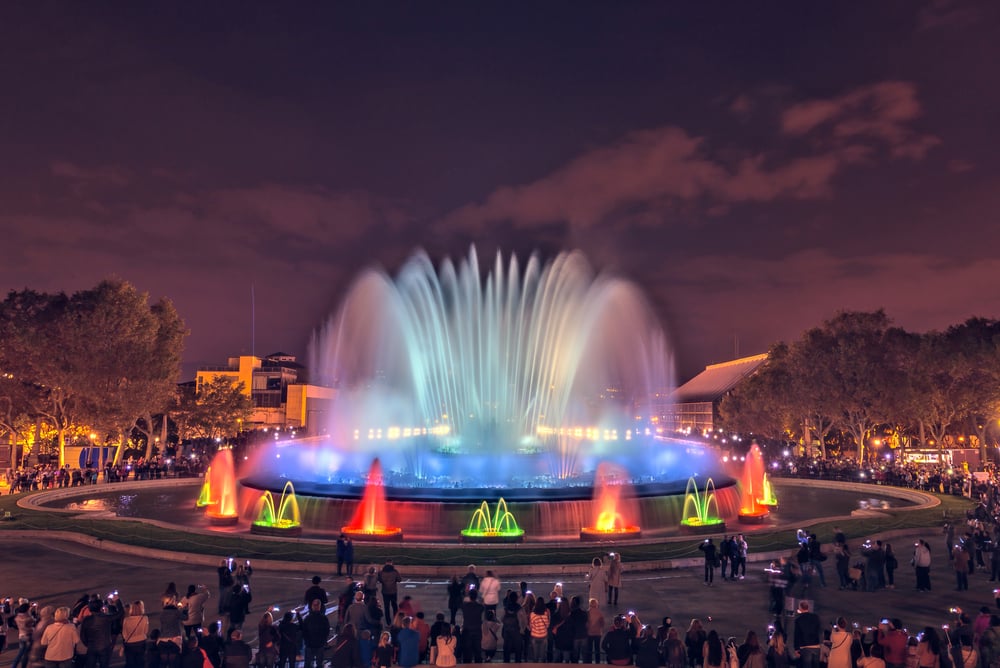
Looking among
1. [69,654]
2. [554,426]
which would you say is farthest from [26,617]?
[554,426]

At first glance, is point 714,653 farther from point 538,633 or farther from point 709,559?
point 709,559

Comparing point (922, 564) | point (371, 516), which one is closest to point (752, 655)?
point (922, 564)

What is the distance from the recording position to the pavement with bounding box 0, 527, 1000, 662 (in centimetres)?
1634

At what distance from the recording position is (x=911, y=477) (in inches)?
1858

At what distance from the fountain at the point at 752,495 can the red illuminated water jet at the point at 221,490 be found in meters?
22.3

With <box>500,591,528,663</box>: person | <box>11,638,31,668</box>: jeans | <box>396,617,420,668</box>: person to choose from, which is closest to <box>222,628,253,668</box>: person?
<box>396,617,420,668</box>: person

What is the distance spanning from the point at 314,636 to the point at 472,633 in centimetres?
280

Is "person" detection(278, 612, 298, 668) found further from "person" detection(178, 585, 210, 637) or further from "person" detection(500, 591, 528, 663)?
"person" detection(500, 591, 528, 663)

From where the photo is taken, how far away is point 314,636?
1173 centimetres

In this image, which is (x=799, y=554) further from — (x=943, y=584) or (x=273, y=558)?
(x=273, y=558)

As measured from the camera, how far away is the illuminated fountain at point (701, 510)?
2702cm

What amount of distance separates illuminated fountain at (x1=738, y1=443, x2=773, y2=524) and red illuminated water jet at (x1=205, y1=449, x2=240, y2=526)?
22323mm

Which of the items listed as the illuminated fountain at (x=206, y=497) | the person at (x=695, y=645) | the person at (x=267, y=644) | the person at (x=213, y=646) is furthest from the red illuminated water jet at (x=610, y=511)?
the illuminated fountain at (x=206, y=497)

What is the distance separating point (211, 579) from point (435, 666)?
36.4 feet
